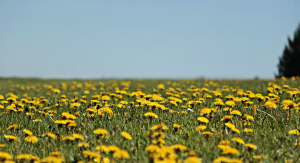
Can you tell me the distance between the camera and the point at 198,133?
3057 millimetres

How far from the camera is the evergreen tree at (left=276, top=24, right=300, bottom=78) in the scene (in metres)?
23.2

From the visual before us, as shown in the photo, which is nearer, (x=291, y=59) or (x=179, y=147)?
(x=179, y=147)

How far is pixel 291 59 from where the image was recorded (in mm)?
23656

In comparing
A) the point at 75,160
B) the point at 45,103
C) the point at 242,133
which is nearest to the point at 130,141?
the point at 75,160

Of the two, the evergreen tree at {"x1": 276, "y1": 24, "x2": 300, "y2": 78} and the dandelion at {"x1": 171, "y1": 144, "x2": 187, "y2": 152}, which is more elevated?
the evergreen tree at {"x1": 276, "y1": 24, "x2": 300, "y2": 78}

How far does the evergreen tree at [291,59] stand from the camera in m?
23.2

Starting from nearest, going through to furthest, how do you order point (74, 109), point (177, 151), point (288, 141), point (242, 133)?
point (177, 151) → point (288, 141) → point (242, 133) → point (74, 109)

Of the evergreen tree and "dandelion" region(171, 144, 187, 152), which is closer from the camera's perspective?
"dandelion" region(171, 144, 187, 152)

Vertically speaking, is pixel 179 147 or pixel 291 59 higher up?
pixel 291 59

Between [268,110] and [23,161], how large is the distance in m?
3.44

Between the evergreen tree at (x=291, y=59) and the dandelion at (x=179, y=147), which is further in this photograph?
the evergreen tree at (x=291, y=59)

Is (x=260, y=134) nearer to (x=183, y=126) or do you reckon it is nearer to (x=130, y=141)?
(x=183, y=126)

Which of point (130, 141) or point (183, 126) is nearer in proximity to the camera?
point (130, 141)

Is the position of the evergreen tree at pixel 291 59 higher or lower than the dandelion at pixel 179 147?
higher
